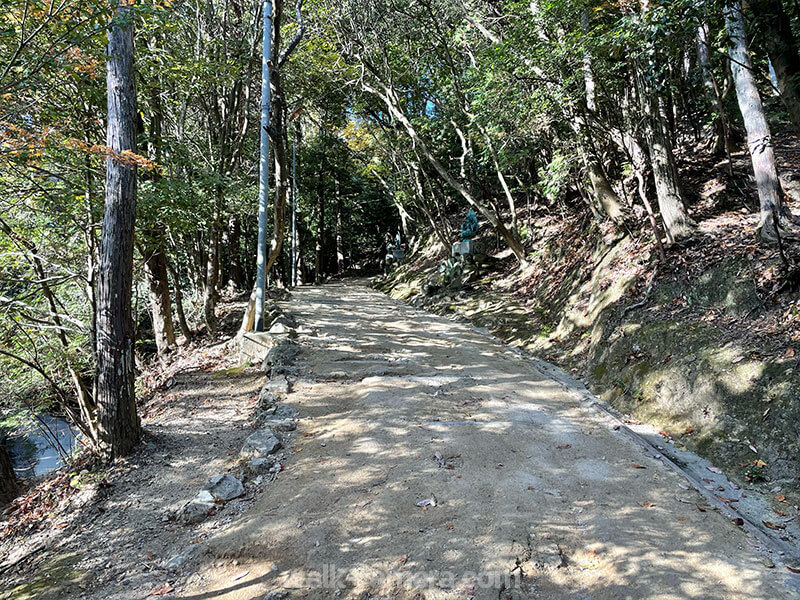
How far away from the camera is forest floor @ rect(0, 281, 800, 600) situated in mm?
2773

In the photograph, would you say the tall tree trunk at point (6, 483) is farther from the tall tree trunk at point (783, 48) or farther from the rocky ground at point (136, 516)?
the tall tree trunk at point (783, 48)

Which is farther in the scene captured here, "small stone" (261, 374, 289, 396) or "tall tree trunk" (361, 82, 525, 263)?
"tall tree trunk" (361, 82, 525, 263)

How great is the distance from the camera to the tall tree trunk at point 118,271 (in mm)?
4676

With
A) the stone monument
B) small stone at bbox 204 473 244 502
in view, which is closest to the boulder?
small stone at bbox 204 473 244 502

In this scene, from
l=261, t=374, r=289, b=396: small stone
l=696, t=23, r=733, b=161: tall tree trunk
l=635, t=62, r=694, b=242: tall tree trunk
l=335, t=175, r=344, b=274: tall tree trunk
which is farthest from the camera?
l=335, t=175, r=344, b=274: tall tree trunk

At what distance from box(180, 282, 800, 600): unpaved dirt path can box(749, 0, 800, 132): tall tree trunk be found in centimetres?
377

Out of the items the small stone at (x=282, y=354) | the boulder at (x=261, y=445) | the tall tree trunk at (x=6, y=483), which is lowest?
the tall tree trunk at (x=6, y=483)

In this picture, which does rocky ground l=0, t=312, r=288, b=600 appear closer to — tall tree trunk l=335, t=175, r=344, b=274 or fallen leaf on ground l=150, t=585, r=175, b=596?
fallen leaf on ground l=150, t=585, r=175, b=596

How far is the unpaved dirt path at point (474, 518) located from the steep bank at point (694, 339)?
0.64m

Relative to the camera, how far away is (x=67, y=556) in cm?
341

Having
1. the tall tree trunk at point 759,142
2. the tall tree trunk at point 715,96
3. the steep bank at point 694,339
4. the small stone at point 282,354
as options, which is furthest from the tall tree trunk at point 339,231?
the tall tree trunk at point 759,142

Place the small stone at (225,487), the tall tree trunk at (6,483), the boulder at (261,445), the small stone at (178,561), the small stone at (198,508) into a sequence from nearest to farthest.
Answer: the small stone at (178,561) → the small stone at (198,508) → the small stone at (225,487) → the boulder at (261,445) → the tall tree trunk at (6,483)

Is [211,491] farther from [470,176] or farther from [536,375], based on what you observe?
[470,176]

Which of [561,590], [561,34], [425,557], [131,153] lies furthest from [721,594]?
[561,34]
